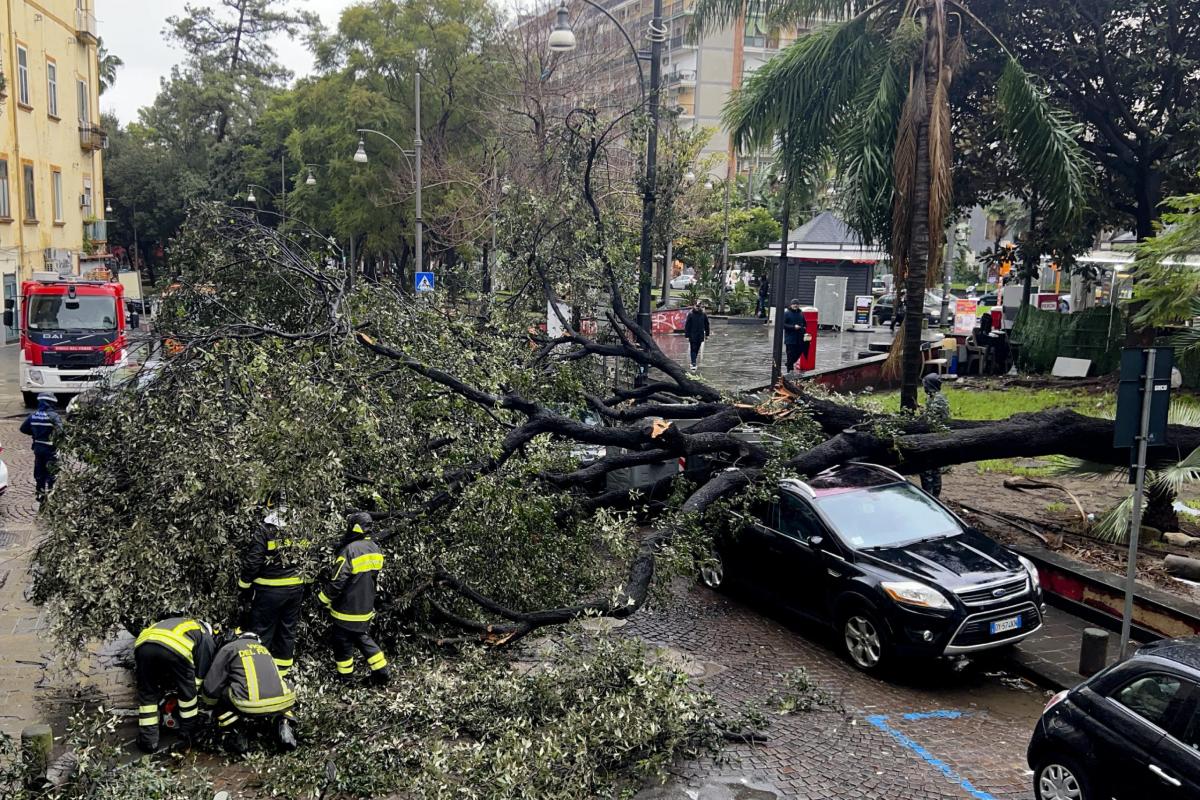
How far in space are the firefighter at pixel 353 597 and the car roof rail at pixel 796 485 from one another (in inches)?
158

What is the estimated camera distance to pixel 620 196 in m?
19.9

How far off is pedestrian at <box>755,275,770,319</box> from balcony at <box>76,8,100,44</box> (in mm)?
28737

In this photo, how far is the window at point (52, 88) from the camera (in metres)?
37.2

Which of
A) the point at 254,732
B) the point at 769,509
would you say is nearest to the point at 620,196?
the point at 769,509

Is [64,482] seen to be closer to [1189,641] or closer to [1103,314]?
[1189,641]

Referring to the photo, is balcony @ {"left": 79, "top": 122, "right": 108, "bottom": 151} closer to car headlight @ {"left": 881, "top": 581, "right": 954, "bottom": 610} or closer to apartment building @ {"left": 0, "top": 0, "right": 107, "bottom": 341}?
apartment building @ {"left": 0, "top": 0, "right": 107, "bottom": 341}

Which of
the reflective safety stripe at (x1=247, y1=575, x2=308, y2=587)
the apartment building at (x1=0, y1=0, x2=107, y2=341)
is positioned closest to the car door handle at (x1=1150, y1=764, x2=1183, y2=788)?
the reflective safety stripe at (x1=247, y1=575, x2=308, y2=587)

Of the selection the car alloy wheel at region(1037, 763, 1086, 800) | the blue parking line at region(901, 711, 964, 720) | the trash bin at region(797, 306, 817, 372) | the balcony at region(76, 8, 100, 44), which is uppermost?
the balcony at region(76, 8, 100, 44)

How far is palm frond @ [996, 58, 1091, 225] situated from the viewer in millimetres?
13492

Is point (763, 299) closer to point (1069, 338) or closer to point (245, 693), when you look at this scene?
point (1069, 338)

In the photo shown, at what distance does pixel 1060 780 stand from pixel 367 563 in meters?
4.70

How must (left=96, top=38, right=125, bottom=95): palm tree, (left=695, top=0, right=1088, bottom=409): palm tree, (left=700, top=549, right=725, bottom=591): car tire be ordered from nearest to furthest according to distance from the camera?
(left=700, top=549, right=725, bottom=591): car tire
(left=695, top=0, right=1088, bottom=409): palm tree
(left=96, top=38, right=125, bottom=95): palm tree

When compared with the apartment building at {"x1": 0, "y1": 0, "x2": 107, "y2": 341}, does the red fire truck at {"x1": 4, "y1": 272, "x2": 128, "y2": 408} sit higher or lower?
lower

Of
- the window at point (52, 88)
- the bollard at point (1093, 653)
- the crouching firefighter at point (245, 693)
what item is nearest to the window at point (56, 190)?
the window at point (52, 88)
